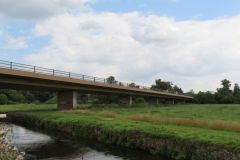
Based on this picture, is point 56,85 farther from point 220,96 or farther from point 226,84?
point 226,84

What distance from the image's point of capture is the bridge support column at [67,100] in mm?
72188

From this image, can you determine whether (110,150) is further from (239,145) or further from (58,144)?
(239,145)

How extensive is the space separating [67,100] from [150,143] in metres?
46.1

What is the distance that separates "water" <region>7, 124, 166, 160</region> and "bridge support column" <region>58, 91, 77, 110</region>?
3605 centimetres

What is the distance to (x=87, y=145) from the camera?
31531mm

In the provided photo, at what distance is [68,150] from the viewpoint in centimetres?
2905

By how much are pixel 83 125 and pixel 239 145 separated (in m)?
18.5

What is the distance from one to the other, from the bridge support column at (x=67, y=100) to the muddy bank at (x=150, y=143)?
→ 2743 centimetres

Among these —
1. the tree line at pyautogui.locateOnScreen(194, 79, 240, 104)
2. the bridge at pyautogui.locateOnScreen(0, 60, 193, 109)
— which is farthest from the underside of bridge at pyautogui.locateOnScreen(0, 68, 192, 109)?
the tree line at pyautogui.locateOnScreen(194, 79, 240, 104)

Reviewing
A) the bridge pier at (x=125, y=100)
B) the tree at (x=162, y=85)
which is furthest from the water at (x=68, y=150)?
the tree at (x=162, y=85)

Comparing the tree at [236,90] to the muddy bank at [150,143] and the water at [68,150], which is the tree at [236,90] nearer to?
the muddy bank at [150,143]

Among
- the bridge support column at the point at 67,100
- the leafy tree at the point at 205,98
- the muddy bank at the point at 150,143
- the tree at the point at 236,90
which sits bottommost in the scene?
the muddy bank at the point at 150,143

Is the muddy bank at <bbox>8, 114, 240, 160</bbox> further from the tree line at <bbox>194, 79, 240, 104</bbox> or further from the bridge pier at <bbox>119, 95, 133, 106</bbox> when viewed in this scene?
the tree line at <bbox>194, 79, 240, 104</bbox>

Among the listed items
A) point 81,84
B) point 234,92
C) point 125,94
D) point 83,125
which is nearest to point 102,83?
point 81,84
